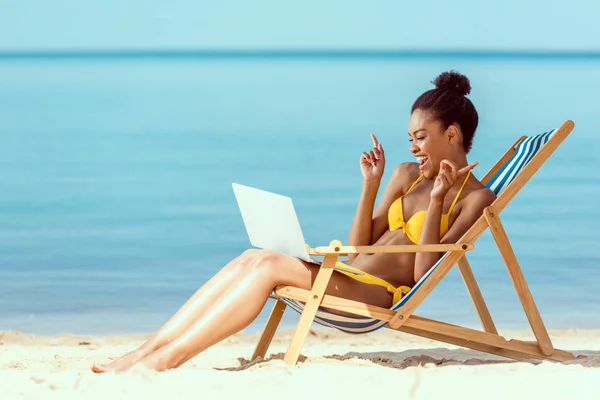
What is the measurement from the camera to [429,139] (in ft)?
13.7

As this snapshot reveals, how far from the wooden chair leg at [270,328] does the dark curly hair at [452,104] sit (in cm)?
97

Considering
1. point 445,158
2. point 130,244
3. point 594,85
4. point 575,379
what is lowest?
point 130,244

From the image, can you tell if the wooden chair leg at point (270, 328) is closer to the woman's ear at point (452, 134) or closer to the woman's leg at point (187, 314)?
the woman's leg at point (187, 314)

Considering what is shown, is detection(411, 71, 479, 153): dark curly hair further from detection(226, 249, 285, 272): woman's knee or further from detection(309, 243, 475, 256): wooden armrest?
detection(226, 249, 285, 272): woman's knee

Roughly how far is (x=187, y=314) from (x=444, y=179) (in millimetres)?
1053

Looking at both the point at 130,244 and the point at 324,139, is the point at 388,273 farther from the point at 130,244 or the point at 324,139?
the point at 324,139

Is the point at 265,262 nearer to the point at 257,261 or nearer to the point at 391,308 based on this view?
the point at 257,261

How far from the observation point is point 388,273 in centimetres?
414

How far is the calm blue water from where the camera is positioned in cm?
634

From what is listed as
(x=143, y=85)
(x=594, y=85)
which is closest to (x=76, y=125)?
(x=143, y=85)

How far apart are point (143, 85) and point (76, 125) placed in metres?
8.51

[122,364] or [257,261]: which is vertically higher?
[257,261]

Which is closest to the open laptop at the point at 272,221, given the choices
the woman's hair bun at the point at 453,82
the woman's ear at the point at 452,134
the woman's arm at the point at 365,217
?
the woman's arm at the point at 365,217

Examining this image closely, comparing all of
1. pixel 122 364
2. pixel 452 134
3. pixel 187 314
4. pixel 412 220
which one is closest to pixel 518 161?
pixel 452 134
